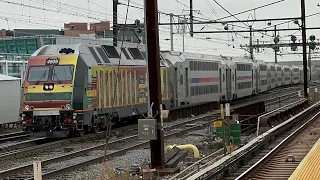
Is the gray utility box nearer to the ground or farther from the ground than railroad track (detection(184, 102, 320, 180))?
farther from the ground

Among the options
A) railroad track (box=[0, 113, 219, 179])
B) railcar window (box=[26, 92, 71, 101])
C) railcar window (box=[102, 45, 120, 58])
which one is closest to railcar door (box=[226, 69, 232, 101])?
railcar window (box=[102, 45, 120, 58])

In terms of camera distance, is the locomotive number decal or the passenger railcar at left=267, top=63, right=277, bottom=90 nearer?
the locomotive number decal

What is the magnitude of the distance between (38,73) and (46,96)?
1.08 m

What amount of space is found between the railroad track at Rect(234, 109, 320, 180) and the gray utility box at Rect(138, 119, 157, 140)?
2.11 m

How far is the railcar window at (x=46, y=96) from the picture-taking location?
19.1m

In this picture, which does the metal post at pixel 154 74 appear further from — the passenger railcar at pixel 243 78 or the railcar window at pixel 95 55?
the passenger railcar at pixel 243 78

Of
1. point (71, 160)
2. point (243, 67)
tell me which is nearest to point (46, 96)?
point (71, 160)

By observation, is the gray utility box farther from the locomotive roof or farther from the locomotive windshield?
the locomotive windshield

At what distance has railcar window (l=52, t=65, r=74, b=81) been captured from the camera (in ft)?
63.6

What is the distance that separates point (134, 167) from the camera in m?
13.4

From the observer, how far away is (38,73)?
1988 centimetres

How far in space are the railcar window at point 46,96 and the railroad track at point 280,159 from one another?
7.45 m

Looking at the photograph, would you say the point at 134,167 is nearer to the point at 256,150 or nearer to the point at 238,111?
the point at 256,150

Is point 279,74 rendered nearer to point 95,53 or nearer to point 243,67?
point 243,67
